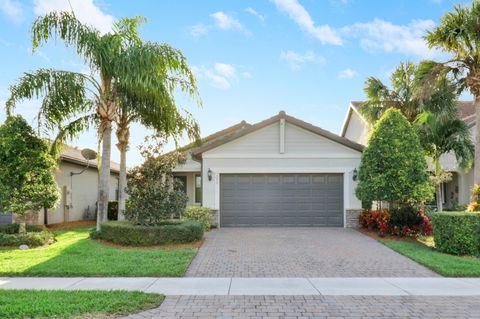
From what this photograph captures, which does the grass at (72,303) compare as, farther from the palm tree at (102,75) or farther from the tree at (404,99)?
the tree at (404,99)

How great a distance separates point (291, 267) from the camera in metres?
9.22

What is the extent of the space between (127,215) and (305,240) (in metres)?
5.92

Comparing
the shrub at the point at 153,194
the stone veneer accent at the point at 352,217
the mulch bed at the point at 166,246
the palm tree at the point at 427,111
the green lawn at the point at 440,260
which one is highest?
the palm tree at the point at 427,111

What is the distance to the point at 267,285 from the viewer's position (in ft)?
24.5

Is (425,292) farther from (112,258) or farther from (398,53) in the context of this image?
(398,53)

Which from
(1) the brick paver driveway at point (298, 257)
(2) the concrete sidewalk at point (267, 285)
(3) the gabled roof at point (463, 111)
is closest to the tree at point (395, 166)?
(1) the brick paver driveway at point (298, 257)

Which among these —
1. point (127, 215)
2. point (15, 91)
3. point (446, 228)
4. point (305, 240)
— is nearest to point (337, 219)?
point (305, 240)

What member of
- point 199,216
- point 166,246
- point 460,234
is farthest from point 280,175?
point 460,234

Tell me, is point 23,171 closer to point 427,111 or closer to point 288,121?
point 288,121

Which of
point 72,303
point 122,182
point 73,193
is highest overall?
point 122,182

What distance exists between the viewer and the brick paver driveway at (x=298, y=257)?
8.75m

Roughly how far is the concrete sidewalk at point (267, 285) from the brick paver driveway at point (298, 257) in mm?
581

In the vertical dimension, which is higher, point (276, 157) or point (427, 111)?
point (427, 111)

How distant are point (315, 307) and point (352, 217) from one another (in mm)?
10514
